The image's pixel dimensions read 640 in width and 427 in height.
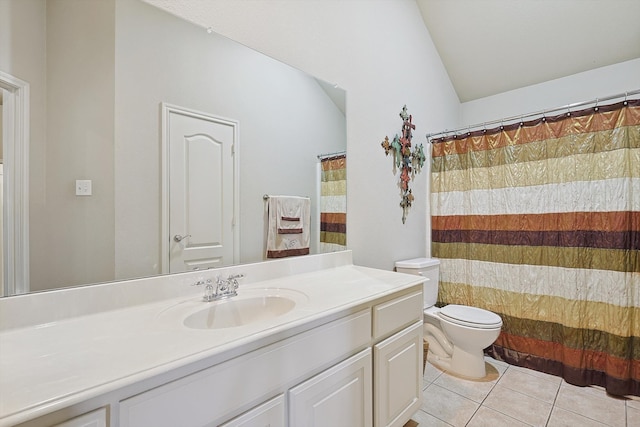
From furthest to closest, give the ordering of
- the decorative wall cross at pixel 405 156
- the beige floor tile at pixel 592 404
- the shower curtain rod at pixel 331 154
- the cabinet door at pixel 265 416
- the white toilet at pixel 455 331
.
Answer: the decorative wall cross at pixel 405 156, the white toilet at pixel 455 331, the shower curtain rod at pixel 331 154, the beige floor tile at pixel 592 404, the cabinet door at pixel 265 416

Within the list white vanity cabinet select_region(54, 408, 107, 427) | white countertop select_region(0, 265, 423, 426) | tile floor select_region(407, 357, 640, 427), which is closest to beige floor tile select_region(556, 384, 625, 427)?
tile floor select_region(407, 357, 640, 427)

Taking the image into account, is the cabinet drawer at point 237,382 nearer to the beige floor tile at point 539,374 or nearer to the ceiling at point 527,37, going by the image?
the beige floor tile at point 539,374

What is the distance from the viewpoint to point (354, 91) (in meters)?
1.95

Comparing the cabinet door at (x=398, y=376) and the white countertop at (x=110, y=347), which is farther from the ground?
the white countertop at (x=110, y=347)

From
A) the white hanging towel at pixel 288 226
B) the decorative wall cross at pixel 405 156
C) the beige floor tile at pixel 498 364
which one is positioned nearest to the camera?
the white hanging towel at pixel 288 226

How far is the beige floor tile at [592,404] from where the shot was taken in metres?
1.63

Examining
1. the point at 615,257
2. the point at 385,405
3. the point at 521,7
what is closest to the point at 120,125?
the point at 385,405

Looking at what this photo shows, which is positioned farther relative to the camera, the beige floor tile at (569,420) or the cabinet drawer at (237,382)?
the beige floor tile at (569,420)

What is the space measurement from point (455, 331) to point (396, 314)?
985mm

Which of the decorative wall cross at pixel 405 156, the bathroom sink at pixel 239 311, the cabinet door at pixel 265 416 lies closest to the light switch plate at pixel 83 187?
the bathroom sink at pixel 239 311

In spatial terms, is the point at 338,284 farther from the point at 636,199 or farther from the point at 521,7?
the point at 521,7

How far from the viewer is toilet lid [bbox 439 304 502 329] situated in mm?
1938

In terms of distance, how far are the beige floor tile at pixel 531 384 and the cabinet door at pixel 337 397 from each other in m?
1.35

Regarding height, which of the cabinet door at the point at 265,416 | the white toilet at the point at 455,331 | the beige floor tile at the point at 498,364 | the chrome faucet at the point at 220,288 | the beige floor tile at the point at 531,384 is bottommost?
the beige floor tile at the point at 498,364
